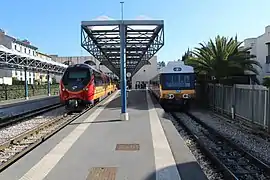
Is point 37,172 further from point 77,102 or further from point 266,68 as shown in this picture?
point 266,68

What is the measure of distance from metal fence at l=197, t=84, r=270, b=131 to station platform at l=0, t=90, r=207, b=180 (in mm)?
4302

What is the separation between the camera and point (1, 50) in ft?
83.6

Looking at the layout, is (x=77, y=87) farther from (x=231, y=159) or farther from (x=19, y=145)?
(x=231, y=159)

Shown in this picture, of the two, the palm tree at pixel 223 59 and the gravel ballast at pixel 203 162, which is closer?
the gravel ballast at pixel 203 162

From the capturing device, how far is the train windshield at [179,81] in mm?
23625

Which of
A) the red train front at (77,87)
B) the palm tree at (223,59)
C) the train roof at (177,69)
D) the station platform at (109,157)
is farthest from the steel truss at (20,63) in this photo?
the station platform at (109,157)

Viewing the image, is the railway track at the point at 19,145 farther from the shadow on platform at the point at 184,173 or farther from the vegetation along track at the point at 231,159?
the vegetation along track at the point at 231,159

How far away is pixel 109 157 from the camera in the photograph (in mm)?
8281

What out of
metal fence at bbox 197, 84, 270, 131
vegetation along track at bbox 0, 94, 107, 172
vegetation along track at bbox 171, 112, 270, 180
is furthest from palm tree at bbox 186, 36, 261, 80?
vegetation along track at bbox 0, 94, 107, 172

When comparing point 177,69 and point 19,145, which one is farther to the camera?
point 177,69

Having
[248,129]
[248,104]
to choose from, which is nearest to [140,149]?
[248,129]

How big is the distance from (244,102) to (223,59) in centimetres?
875

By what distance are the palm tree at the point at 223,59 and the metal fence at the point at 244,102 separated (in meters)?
1.54

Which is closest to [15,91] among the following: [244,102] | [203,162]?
[244,102]
